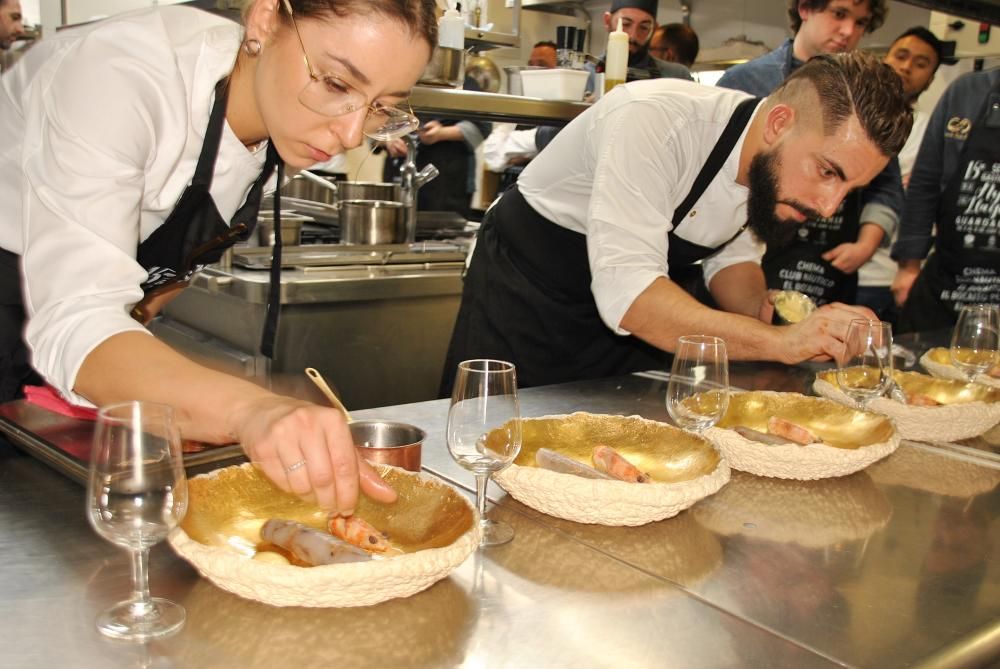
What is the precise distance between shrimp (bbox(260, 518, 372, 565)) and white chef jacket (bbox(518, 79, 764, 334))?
1077 millimetres

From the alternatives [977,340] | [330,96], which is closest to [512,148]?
[977,340]

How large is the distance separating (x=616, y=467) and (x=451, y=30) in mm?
1551

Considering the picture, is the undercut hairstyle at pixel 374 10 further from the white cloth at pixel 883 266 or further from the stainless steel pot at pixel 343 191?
the white cloth at pixel 883 266

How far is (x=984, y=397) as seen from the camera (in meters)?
1.83

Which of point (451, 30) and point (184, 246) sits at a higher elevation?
point (451, 30)

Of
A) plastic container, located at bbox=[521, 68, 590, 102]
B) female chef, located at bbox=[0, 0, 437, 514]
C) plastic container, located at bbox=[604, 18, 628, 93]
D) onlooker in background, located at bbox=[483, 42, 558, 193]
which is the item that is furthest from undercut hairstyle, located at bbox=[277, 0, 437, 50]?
onlooker in background, located at bbox=[483, 42, 558, 193]

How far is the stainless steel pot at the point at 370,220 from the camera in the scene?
128 inches

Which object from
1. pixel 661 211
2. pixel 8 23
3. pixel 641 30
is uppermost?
pixel 641 30

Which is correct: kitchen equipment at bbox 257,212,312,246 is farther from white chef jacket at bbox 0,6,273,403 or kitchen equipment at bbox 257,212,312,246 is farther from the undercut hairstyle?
the undercut hairstyle

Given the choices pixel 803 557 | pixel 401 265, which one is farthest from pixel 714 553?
pixel 401 265

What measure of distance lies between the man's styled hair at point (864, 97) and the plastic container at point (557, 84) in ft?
2.75

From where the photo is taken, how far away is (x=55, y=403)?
1.36 m

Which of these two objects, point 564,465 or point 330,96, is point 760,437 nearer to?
point 564,465

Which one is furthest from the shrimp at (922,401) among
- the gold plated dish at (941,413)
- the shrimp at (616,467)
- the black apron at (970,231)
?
the black apron at (970,231)
